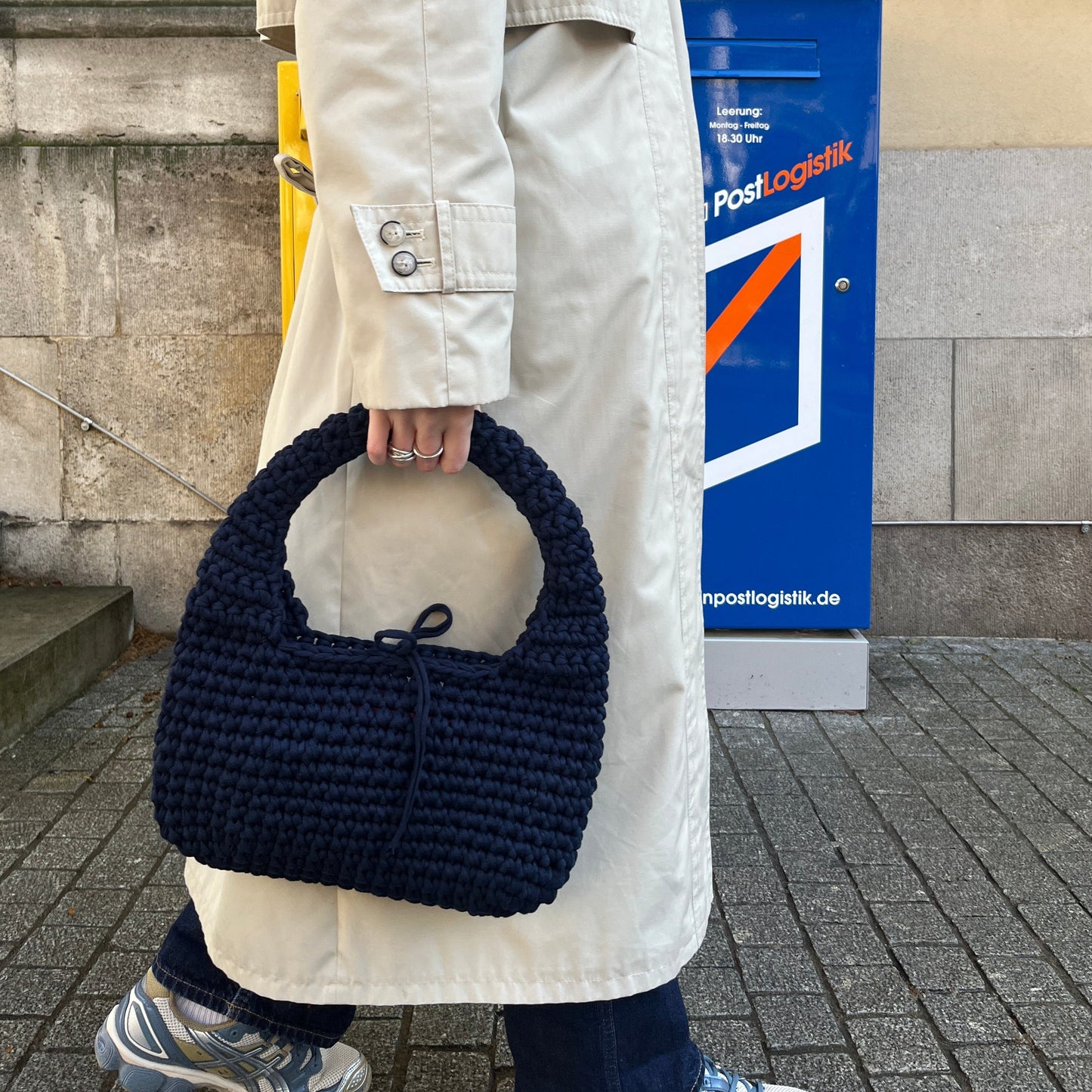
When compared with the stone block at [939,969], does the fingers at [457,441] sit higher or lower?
higher

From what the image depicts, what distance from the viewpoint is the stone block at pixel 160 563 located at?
4.18 meters

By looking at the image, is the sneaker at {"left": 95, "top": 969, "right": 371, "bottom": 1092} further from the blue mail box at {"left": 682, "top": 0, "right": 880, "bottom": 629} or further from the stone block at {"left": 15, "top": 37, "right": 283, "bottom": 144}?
the stone block at {"left": 15, "top": 37, "right": 283, "bottom": 144}

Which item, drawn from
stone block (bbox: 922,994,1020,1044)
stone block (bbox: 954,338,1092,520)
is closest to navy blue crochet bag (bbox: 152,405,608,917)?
stone block (bbox: 922,994,1020,1044)

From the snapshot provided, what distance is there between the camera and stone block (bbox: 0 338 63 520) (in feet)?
13.3

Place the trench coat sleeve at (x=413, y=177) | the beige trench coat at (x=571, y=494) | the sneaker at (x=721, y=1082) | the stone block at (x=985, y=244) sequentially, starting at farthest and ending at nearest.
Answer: the stone block at (x=985, y=244) → the sneaker at (x=721, y=1082) → the beige trench coat at (x=571, y=494) → the trench coat sleeve at (x=413, y=177)

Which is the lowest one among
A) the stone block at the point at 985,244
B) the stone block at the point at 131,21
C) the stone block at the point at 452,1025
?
the stone block at the point at 452,1025

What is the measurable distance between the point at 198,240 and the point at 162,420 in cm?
67

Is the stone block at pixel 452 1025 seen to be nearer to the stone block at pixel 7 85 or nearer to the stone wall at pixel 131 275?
the stone wall at pixel 131 275

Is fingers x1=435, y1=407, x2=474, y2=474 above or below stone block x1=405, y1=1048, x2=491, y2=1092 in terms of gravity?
above

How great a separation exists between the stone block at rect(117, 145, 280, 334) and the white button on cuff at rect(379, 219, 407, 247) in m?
3.12

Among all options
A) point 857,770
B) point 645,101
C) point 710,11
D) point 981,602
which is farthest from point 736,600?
point 645,101

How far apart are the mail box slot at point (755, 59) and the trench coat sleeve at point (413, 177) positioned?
92.0 inches

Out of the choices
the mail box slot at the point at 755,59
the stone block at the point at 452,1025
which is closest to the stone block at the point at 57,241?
the mail box slot at the point at 755,59

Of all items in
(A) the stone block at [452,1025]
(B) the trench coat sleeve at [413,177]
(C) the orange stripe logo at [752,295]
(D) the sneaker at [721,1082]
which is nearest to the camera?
(B) the trench coat sleeve at [413,177]
